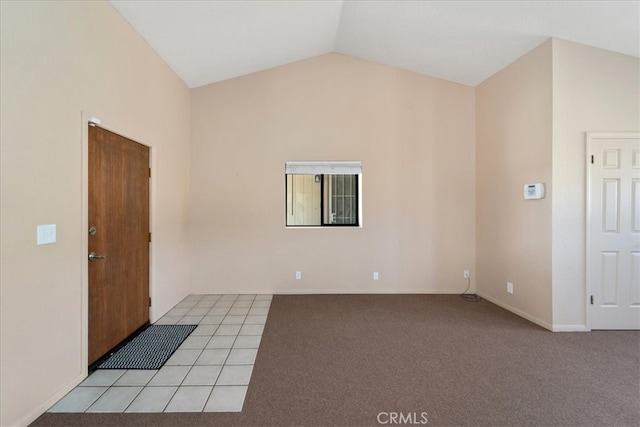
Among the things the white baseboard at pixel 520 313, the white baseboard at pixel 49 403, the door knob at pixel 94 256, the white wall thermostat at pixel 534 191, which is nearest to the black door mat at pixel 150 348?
the white baseboard at pixel 49 403

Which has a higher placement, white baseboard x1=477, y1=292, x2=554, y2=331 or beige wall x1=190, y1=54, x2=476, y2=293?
beige wall x1=190, y1=54, x2=476, y2=293

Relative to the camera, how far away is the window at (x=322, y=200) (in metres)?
4.31

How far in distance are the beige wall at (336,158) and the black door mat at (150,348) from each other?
1217mm

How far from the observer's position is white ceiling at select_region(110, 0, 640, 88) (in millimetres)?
2633

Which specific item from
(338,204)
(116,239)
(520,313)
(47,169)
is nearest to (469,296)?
(520,313)

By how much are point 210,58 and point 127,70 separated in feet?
3.84

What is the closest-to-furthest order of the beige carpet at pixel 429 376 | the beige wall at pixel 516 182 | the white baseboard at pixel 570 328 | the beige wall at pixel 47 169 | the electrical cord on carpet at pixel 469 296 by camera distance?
the beige wall at pixel 47 169 < the beige carpet at pixel 429 376 < the white baseboard at pixel 570 328 < the beige wall at pixel 516 182 < the electrical cord on carpet at pixel 469 296

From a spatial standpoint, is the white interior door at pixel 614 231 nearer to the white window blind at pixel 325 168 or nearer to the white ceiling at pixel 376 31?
the white ceiling at pixel 376 31

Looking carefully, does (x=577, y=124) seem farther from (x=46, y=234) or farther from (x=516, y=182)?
(x=46, y=234)

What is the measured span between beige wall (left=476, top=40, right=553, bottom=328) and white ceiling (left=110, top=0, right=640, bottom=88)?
36cm

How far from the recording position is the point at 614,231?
9.57 feet

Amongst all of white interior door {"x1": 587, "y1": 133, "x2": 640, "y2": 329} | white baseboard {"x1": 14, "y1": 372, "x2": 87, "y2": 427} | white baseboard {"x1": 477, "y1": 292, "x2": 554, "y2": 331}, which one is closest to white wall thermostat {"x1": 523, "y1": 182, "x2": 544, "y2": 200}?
white interior door {"x1": 587, "y1": 133, "x2": 640, "y2": 329}

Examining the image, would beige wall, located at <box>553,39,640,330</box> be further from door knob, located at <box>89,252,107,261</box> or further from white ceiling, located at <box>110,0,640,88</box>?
door knob, located at <box>89,252,107,261</box>

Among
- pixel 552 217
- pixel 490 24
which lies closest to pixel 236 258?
pixel 552 217
